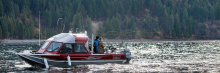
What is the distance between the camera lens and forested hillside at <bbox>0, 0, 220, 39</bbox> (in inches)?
6324

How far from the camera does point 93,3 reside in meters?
185

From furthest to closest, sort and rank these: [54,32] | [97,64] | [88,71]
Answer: [54,32] → [97,64] → [88,71]

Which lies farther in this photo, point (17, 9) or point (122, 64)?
point (17, 9)

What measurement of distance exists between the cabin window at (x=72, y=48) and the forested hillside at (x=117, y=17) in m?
114

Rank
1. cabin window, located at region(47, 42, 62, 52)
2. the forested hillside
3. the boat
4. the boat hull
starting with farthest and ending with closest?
1. the forested hillside
2. cabin window, located at region(47, 42, 62, 52)
3. the boat
4. the boat hull

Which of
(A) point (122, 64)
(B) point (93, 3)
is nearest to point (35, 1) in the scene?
(B) point (93, 3)

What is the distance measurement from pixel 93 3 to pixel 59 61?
15779 centimetres

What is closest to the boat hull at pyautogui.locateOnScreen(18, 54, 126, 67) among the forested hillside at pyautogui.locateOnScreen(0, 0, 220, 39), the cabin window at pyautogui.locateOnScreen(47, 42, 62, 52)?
the cabin window at pyautogui.locateOnScreen(47, 42, 62, 52)

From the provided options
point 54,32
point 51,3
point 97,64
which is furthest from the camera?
point 51,3

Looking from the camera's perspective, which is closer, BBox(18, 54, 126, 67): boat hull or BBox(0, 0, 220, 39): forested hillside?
BBox(18, 54, 126, 67): boat hull

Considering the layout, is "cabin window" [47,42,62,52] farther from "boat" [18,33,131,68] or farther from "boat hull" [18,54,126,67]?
"boat hull" [18,54,126,67]

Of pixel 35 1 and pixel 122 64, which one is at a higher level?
pixel 35 1

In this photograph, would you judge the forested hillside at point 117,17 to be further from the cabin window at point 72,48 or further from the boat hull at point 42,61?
the boat hull at point 42,61

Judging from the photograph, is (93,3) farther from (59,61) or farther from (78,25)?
(59,61)
